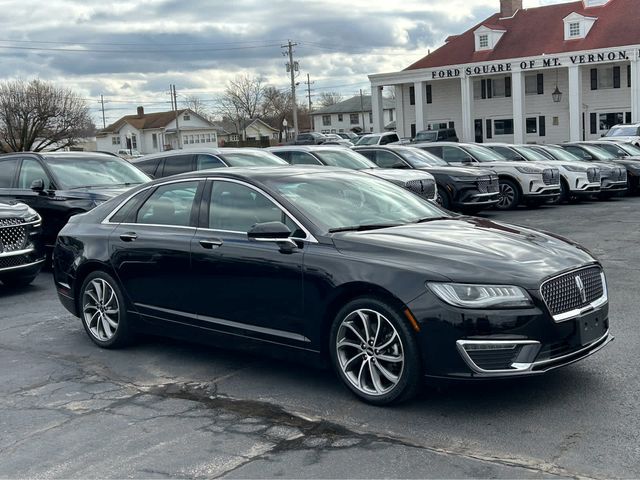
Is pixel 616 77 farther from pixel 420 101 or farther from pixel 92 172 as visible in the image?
pixel 92 172

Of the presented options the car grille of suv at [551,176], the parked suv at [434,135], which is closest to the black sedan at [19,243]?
the car grille of suv at [551,176]

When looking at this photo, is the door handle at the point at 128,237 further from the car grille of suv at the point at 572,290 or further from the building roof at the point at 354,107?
the building roof at the point at 354,107

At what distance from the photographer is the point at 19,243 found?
9922mm

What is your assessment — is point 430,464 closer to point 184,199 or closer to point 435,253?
point 435,253

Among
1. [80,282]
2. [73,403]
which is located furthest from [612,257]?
A: [73,403]

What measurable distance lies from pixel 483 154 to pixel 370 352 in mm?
15355

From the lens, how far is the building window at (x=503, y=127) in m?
53.8

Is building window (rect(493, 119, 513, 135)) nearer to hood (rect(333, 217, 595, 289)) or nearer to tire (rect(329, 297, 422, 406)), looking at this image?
hood (rect(333, 217, 595, 289))

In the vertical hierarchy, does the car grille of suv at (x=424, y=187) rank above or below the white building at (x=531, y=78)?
below

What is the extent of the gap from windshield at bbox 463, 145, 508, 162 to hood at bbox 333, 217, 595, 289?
46.0ft

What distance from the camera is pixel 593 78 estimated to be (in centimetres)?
5012

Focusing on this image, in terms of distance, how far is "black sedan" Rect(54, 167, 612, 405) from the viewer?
187 inches

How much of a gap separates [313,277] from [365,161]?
11.7m

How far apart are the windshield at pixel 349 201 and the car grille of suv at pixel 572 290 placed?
1.34 meters
